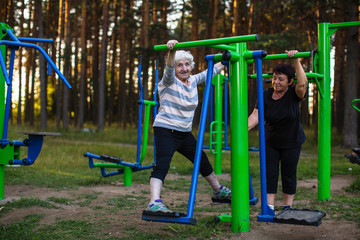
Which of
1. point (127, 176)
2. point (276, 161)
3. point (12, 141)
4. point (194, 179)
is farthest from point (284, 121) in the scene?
point (127, 176)

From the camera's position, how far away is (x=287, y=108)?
12.9 ft

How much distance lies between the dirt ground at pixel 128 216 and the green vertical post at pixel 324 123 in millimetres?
1116

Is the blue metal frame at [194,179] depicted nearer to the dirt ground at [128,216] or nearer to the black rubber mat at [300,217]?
the dirt ground at [128,216]

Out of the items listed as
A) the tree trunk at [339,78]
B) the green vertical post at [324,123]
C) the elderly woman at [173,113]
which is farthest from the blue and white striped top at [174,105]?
the tree trunk at [339,78]

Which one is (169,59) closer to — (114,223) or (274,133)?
(274,133)

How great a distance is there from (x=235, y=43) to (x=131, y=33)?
24.0m

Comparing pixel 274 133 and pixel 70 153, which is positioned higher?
pixel 274 133

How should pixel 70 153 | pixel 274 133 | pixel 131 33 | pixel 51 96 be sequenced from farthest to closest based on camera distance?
pixel 51 96
pixel 131 33
pixel 70 153
pixel 274 133

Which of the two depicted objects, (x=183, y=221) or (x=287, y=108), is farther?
(x=287, y=108)

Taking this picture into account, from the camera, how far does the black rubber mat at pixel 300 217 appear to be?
2.92 meters

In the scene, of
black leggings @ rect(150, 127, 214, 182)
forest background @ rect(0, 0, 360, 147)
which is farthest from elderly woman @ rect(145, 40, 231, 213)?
forest background @ rect(0, 0, 360, 147)

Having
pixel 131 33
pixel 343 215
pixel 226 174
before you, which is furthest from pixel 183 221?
pixel 131 33

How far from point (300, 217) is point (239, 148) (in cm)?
68

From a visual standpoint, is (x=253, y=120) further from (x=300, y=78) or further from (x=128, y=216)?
(x=128, y=216)
